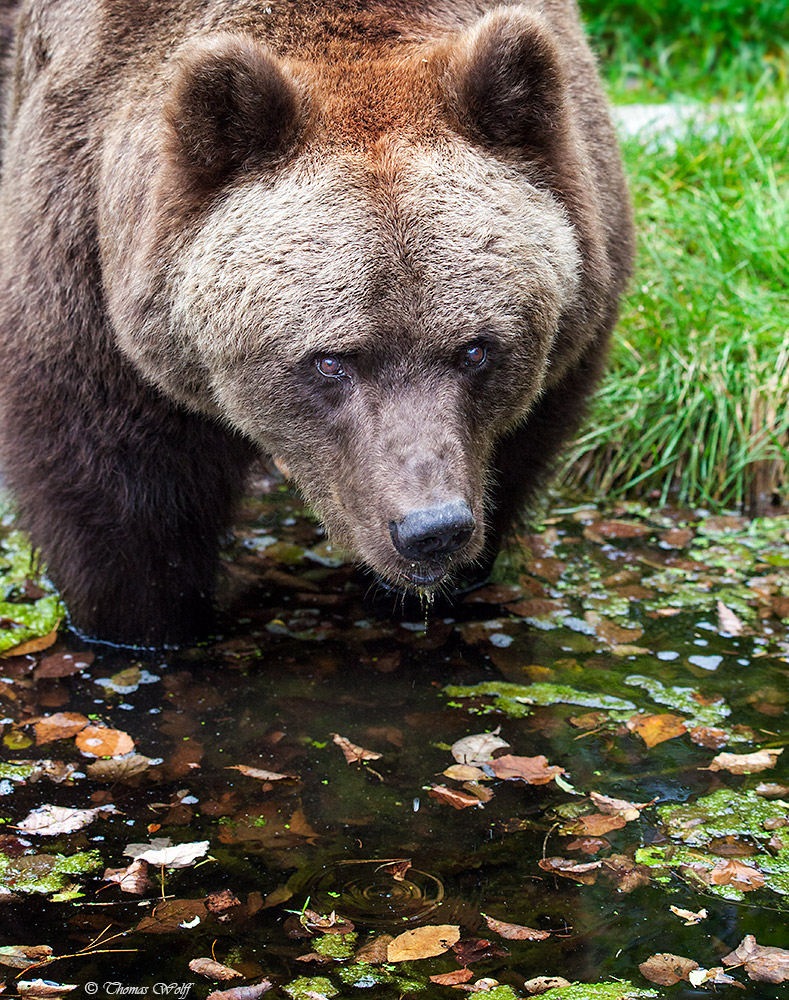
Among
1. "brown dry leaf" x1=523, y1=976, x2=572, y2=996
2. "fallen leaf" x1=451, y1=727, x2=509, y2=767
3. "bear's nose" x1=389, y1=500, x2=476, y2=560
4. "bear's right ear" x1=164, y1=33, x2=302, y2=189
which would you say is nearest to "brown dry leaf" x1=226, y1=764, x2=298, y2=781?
"fallen leaf" x1=451, y1=727, x2=509, y2=767

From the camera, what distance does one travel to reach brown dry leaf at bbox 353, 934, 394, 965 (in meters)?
3.41

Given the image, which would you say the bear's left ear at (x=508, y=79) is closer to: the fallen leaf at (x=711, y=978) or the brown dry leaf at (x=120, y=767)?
the brown dry leaf at (x=120, y=767)

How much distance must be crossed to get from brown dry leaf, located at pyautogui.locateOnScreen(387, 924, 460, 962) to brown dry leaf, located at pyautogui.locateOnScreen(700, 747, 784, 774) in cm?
134

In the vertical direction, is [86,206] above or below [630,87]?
below

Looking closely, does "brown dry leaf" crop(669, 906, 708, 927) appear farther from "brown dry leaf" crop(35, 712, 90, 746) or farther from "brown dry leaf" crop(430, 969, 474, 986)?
"brown dry leaf" crop(35, 712, 90, 746)

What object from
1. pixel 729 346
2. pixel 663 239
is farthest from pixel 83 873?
pixel 663 239

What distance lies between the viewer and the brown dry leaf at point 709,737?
452 centimetres

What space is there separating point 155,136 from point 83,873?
8.40ft

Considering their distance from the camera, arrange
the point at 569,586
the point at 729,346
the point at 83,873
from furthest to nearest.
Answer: the point at 729,346, the point at 569,586, the point at 83,873

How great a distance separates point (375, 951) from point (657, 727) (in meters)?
1.68

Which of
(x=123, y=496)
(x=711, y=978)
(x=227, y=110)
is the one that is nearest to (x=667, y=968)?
(x=711, y=978)

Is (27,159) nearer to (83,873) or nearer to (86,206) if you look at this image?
(86,206)

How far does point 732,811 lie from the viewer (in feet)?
13.4

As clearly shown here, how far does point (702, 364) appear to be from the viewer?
698 centimetres
